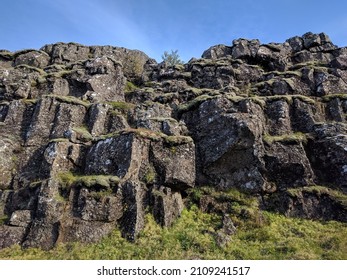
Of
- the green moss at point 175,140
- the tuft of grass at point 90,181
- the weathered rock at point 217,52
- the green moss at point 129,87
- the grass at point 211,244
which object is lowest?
the grass at point 211,244

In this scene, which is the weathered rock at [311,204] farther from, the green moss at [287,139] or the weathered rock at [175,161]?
the weathered rock at [175,161]

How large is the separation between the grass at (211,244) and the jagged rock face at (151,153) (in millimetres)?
772

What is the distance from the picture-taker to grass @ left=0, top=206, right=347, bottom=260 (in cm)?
1639

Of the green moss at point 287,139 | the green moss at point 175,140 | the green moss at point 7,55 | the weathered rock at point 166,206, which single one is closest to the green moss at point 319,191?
the green moss at point 287,139

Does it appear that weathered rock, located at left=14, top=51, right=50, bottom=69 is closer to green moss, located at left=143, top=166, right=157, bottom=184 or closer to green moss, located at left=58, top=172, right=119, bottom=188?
green moss, located at left=58, top=172, right=119, bottom=188

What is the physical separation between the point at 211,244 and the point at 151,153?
923 centimetres

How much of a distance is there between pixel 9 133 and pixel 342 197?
31103mm

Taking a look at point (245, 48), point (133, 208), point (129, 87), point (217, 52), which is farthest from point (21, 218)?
point (217, 52)

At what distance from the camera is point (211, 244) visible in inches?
691

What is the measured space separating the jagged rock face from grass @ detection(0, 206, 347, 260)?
2.53 feet

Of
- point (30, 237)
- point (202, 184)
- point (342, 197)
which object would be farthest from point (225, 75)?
point (30, 237)

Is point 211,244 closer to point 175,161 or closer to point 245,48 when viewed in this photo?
point 175,161

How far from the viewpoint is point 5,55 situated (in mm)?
49938

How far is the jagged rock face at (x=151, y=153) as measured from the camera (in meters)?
19.9
